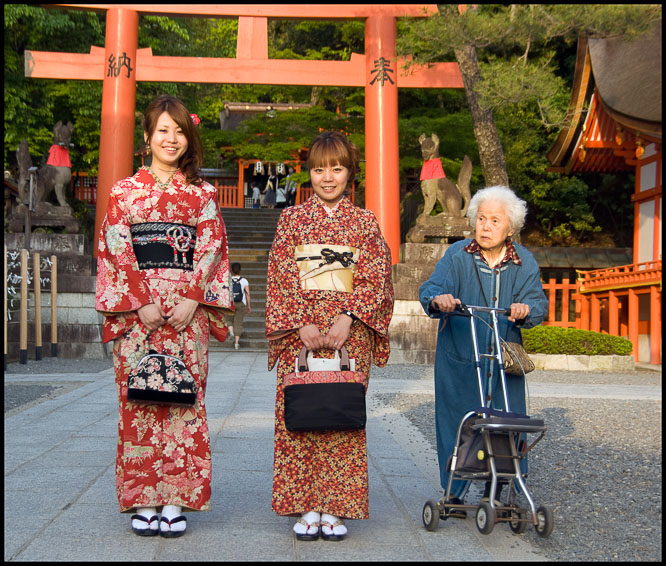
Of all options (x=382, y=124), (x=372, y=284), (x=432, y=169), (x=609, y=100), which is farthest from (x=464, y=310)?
(x=609, y=100)

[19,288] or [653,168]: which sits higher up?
[653,168]

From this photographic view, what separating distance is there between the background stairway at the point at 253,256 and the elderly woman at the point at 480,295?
843 cm

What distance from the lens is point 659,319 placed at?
12.0 metres

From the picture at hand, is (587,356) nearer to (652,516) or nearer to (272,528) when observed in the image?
(652,516)

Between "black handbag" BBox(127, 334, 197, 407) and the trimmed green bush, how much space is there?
8743 millimetres

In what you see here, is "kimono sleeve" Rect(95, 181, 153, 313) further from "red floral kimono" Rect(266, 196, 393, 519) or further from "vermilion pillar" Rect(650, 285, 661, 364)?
"vermilion pillar" Rect(650, 285, 661, 364)

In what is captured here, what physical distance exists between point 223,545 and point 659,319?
35.1 feet

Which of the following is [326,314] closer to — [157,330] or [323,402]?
[323,402]

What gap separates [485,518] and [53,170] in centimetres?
1075

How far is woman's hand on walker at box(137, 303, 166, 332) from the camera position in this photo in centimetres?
320

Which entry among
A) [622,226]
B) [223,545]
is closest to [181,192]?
[223,545]

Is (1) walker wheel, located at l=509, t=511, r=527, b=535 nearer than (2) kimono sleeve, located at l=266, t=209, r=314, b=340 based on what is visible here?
Yes

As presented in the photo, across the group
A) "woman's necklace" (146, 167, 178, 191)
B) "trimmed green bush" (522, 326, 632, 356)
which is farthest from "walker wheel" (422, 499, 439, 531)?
"trimmed green bush" (522, 326, 632, 356)

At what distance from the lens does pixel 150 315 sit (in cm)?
320
